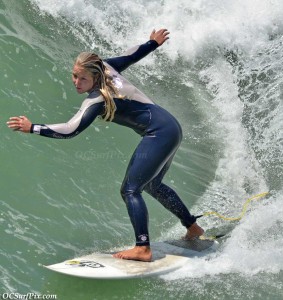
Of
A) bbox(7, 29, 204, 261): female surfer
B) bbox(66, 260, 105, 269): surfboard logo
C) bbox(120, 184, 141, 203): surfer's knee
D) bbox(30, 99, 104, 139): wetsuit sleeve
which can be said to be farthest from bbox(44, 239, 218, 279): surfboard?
bbox(30, 99, 104, 139): wetsuit sleeve

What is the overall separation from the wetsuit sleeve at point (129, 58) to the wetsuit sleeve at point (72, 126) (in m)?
0.57

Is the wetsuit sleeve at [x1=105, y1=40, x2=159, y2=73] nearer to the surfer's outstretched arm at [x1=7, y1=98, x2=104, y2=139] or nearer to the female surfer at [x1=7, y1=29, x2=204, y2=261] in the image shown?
the female surfer at [x1=7, y1=29, x2=204, y2=261]

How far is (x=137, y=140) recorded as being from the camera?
25.1 feet

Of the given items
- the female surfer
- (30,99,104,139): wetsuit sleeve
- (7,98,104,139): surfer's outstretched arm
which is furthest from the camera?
the female surfer

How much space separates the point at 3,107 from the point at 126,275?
8.87 feet

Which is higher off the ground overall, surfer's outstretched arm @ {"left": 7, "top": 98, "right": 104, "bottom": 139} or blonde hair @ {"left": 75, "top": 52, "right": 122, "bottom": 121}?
blonde hair @ {"left": 75, "top": 52, "right": 122, "bottom": 121}

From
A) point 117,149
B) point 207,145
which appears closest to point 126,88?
point 117,149

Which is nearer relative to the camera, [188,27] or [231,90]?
[231,90]

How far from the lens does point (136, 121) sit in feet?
18.2

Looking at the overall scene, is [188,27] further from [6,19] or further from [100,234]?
[100,234]

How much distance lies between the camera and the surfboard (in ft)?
16.6

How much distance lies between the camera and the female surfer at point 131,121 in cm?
520

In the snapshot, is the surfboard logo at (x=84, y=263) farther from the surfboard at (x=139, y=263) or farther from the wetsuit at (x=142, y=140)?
the wetsuit at (x=142, y=140)

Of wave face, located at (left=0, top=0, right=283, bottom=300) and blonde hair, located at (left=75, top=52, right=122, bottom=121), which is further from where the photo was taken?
wave face, located at (left=0, top=0, right=283, bottom=300)
